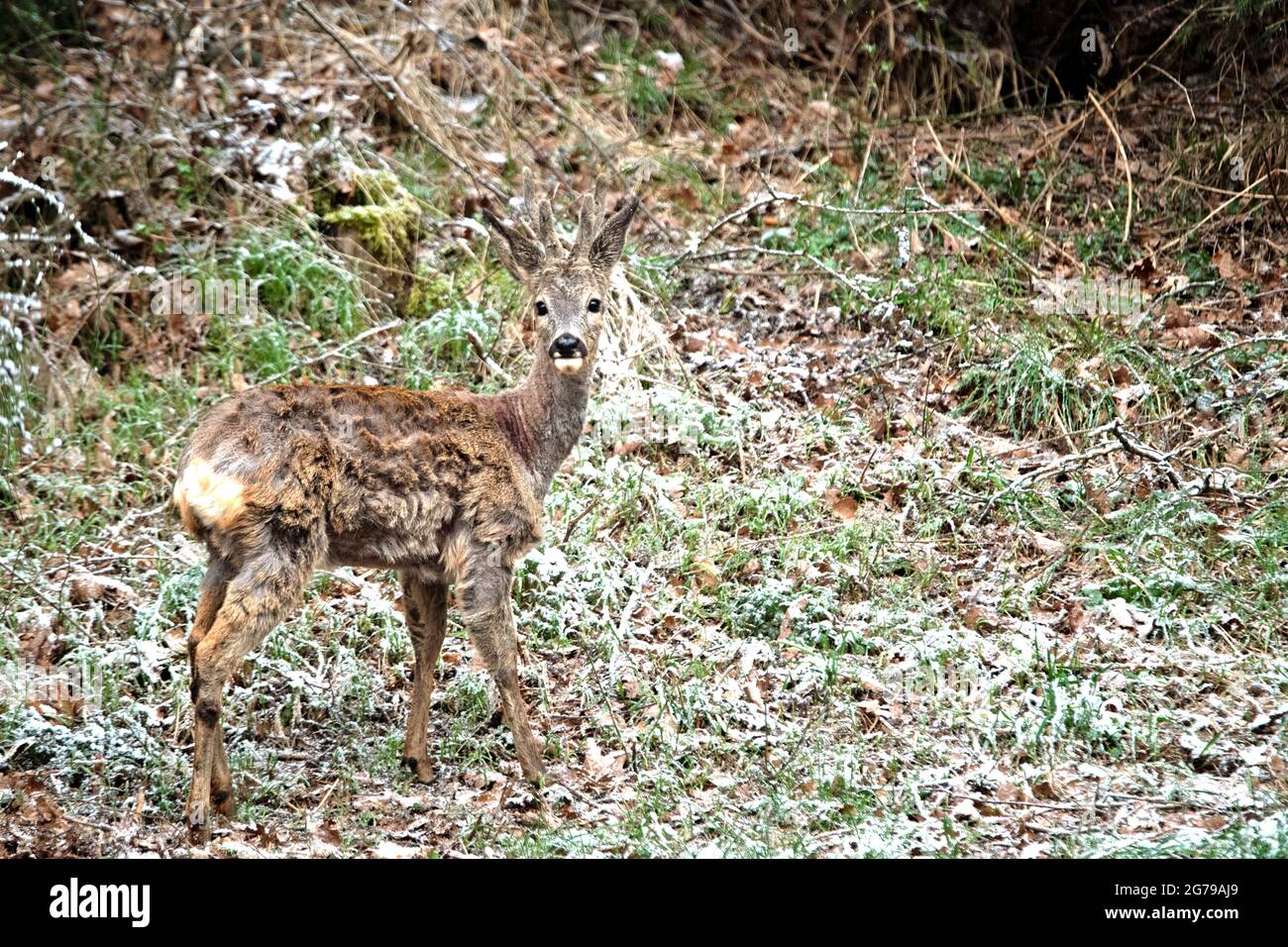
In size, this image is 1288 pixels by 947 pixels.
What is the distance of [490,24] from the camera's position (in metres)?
11.3

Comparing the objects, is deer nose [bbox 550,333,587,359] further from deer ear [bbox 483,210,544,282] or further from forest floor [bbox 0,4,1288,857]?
forest floor [bbox 0,4,1288,857]

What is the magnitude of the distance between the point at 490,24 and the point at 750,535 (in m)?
5.93

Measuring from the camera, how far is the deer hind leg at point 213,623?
5.32m

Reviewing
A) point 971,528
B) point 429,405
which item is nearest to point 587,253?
point 429,405

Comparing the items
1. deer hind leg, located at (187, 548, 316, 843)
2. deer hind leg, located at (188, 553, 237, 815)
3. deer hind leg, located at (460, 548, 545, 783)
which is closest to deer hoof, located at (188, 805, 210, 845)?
deer hind leg, located at (187, 548, 316, 843)

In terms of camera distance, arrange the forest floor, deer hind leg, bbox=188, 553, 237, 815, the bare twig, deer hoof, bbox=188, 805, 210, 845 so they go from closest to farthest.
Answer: deer hoof, bbox=188, 805, 210, 845 < deer hind leg, bbox=188, 553, 237, 815 < the forest floor < the bare twig

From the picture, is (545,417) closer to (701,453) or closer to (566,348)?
(566,348)

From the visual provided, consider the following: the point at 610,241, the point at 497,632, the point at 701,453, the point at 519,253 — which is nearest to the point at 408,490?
the point at 497,632

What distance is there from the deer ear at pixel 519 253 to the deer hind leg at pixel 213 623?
1.77 metres

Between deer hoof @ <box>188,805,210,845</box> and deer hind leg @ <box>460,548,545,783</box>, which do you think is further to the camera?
deer hind leg @ <box>460,548,545,783</box>

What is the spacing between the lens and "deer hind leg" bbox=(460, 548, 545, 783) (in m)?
5.64

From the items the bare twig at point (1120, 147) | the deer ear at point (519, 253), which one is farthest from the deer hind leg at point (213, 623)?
the bare twig at point (1120, 147)

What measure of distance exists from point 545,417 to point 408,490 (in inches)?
30.7
